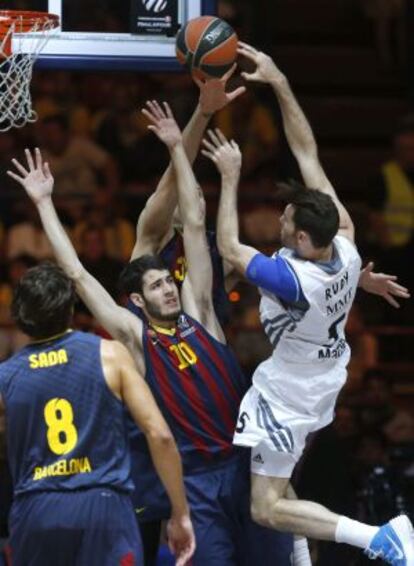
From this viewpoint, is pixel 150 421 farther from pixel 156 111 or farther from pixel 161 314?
pixel 156 111

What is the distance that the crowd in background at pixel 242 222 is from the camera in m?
10.7

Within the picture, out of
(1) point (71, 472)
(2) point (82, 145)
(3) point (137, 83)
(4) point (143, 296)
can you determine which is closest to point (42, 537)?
(1) point (71, 472)

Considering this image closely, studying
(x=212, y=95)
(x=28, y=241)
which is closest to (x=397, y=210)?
(x=28, y=241)

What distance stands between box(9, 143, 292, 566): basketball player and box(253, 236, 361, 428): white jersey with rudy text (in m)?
0.25

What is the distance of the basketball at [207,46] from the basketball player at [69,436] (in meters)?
1.84

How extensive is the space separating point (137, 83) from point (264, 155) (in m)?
1.18

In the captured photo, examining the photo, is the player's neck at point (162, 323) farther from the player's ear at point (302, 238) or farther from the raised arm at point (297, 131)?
the raised arm at point (297, 131)

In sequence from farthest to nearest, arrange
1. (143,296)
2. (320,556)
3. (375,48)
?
1. (375,48)
2. (320,556)
3. (143,296)

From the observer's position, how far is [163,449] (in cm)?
690

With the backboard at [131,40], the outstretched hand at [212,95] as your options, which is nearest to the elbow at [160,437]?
the outstretched hand at [212,95]

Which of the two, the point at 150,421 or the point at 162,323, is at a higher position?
the point at 150,421

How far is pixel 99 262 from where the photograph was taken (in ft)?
40.4

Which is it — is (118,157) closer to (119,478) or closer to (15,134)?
(15,134)

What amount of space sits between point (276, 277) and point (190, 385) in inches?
26.2
